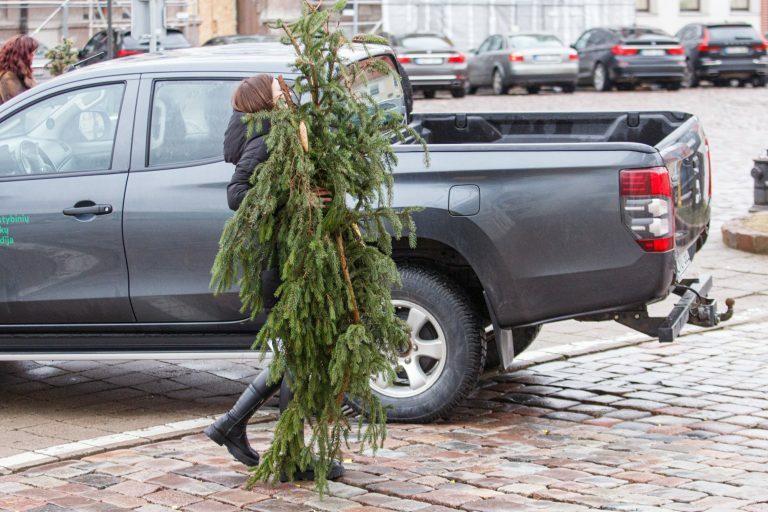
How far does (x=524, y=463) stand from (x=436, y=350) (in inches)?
36.8

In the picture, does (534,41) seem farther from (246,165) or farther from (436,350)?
(246,165)

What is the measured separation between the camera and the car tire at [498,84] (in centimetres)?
3238

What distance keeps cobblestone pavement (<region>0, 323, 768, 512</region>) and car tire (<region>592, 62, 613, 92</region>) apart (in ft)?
86.2

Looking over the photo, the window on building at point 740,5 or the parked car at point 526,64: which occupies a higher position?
the window on building at point 740,5

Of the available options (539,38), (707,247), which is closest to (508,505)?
(707,247)

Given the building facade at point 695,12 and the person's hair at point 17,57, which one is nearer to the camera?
the person's hair at point 17,57

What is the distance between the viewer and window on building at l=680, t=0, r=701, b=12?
4884 cm

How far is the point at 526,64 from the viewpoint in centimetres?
3191

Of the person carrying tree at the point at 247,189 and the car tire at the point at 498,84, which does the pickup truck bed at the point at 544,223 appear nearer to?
the person carrying tree at the point at 247,189

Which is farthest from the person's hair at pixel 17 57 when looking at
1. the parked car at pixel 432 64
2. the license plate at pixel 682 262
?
the parked car at pixel 432 64

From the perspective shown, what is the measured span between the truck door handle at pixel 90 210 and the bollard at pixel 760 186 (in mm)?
7548

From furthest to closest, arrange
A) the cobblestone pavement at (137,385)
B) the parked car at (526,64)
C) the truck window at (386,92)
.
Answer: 1. the parked car at (526,64)
2. the truck window at (386,92)
3. the cobblestone pavement at (137,385)

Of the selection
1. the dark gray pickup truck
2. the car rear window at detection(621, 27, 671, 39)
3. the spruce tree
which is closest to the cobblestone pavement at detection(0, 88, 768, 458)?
the dark gray pickup truck

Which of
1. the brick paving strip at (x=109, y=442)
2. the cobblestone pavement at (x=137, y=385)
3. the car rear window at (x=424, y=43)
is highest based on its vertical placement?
the car rear window at (x=424, y=43)
